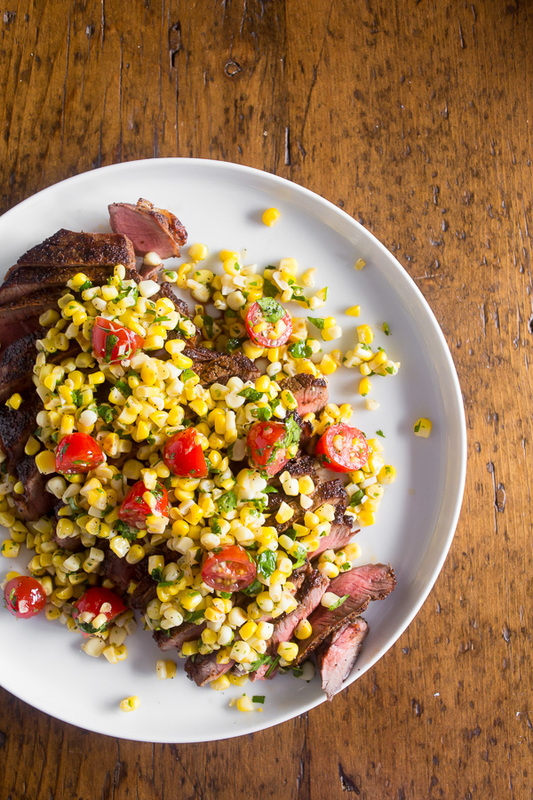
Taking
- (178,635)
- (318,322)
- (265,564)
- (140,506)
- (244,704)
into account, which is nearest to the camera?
(140,506)

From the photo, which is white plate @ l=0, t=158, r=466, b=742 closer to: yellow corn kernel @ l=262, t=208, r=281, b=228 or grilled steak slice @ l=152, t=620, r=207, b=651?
yellow corn kernel @ l=262, t=208, r=281, b=228

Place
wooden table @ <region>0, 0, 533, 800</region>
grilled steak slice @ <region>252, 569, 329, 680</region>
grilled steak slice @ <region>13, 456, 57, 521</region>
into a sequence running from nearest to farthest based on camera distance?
grilled steak slice @ <region>13, 456, 57, 521</region>
grilled steak slice @ <region>252, 569, 329, 680</region>
wooden table @ <region>0, 0, 533, 800</region>

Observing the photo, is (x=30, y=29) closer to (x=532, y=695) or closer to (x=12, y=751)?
(x=12, y=751)

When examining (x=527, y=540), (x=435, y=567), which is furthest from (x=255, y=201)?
(x=527, y=540)

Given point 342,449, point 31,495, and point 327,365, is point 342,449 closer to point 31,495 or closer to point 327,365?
point 327,365

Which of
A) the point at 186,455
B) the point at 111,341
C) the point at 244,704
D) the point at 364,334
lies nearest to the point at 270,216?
the point at 364,334

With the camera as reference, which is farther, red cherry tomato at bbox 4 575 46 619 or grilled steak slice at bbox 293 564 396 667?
grilled steak slice at bbox 293 564 396 667

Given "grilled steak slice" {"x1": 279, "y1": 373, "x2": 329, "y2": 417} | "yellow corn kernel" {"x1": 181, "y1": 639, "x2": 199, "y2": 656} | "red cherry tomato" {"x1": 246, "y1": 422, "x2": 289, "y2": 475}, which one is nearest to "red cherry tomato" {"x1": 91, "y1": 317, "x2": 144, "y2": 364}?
"red cherry tomato" {"x1": 246, "y1": 422, "x2": 289, "y2": 475}
